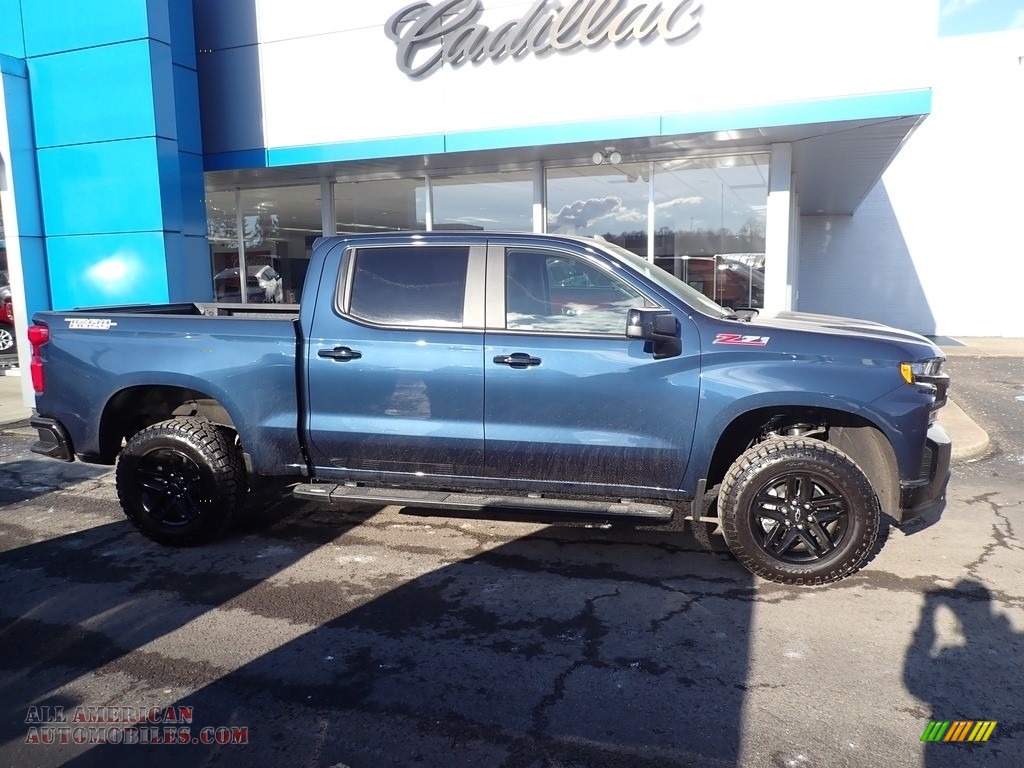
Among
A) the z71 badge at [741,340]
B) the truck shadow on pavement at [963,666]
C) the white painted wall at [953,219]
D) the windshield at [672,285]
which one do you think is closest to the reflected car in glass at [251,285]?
the windshield at [672,285]

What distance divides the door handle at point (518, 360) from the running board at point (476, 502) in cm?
80

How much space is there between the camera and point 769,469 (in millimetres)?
4070

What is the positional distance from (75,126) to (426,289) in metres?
7.62

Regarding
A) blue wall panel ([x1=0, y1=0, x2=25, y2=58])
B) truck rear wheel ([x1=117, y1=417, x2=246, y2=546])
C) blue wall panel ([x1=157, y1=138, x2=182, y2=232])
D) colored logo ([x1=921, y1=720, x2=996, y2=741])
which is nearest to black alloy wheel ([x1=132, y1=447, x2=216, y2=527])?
truck rear wheel ([x1=117, y1=417, x2=246, y2=546])

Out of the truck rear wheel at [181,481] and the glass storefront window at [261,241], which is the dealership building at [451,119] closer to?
the glass storefront window at [261,241]

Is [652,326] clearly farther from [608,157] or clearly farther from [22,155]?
[22,155]

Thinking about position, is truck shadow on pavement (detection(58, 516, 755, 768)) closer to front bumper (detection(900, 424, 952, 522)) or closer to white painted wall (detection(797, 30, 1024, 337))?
front bumper (detection(900, 424, 952, 522))

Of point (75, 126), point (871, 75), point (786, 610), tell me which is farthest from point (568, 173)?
point (786, 610)

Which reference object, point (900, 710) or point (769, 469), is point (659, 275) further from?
point (900, 710)

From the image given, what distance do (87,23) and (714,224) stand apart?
28.2ft

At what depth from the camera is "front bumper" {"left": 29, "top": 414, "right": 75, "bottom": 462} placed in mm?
5039

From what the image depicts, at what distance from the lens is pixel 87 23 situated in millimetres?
9422

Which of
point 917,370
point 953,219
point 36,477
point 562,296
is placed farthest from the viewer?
point 953,219

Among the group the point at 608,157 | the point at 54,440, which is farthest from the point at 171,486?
the point at 608,157
